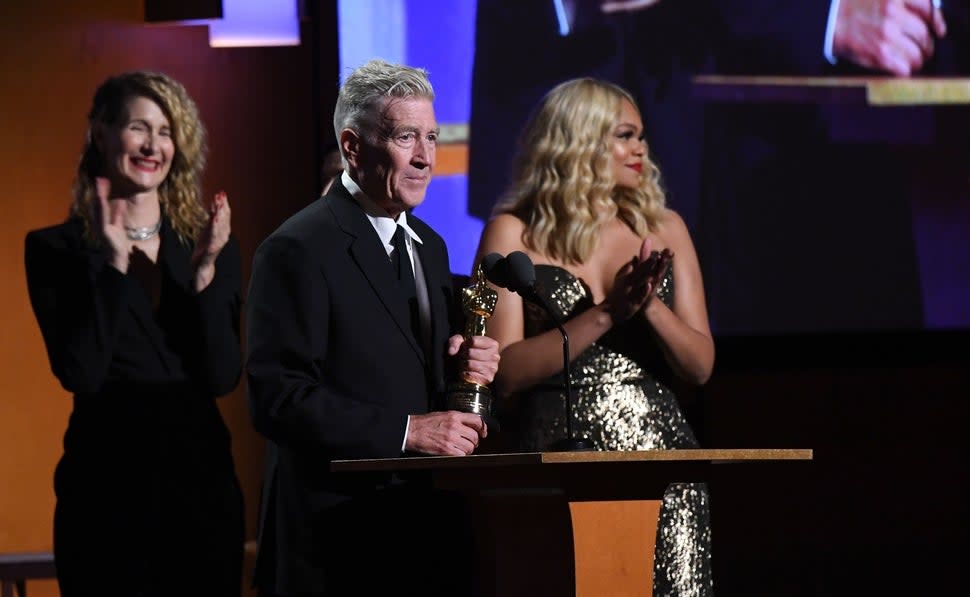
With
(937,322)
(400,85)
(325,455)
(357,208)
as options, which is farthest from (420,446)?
(937,322)

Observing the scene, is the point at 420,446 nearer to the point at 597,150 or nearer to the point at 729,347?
the point at 597,150

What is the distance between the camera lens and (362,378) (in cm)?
237

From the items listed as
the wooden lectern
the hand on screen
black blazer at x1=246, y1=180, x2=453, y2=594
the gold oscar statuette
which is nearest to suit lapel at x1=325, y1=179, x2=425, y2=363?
black blazer at x1=246, y1=180, x2=453, y2=594

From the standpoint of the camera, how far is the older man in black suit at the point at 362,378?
227cm

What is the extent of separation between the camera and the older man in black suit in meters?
2.27

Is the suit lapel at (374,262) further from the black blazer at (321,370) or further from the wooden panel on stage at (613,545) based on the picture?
the wooden panel on stage at (613,545)

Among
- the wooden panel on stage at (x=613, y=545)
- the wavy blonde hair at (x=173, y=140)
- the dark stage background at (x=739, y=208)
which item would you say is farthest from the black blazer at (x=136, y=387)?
the dark stage background at (x=739, y=208)

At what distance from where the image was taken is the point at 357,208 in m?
2.50

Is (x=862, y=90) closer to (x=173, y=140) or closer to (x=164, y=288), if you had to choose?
(x=173, y=140)

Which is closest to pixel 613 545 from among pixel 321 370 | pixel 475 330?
pixel 475 330

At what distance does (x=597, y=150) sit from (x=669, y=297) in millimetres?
415

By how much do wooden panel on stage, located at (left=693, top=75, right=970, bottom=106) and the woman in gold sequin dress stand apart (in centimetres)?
138

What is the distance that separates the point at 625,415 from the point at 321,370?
1.08 meters

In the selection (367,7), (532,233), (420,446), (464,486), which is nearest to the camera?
(464,486)
